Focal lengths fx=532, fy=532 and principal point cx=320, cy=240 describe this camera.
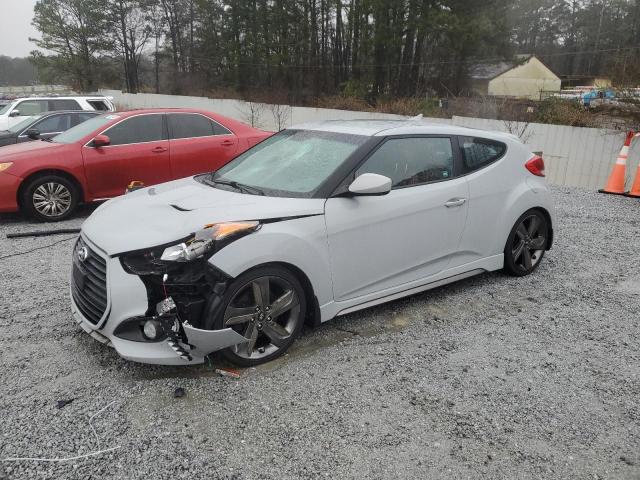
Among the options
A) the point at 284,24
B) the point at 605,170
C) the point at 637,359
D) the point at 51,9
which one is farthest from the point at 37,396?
the point at 51,9

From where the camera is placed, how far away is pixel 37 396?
3100 millimetres

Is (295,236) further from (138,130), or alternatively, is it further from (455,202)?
(138,130)

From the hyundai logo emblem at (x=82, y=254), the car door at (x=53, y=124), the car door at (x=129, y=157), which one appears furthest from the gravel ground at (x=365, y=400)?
the car door at (x=53, y=124)

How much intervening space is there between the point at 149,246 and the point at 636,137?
436 inches

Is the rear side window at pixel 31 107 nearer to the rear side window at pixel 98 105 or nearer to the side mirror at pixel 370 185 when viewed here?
the rear side window at pixel 98 105

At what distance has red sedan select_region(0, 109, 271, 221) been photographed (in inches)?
277

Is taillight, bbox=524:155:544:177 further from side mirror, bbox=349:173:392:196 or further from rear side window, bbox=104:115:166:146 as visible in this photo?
rear side window, bbox=104:115:166:146

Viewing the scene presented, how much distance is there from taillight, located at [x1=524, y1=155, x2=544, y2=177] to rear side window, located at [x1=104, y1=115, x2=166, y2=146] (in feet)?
16.8

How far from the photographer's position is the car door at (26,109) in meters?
14.5

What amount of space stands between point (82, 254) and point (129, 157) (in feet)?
14.0

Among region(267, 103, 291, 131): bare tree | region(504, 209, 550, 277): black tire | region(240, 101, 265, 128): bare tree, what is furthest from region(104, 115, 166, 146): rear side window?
region(240, 101, 265, 128): bare tree

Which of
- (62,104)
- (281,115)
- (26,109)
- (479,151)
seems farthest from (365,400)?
(281,115)

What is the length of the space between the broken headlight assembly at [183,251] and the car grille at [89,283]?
23cm

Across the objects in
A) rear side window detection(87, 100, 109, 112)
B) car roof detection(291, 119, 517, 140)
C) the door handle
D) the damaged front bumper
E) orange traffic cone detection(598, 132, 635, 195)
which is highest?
car roof detection(291, 119, 517, 140)
